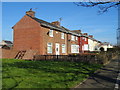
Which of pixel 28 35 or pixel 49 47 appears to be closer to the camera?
pixel 28 35

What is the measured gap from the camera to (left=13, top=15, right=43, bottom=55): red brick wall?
23734 millimetres

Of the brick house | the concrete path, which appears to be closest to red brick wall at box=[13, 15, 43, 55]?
the brick house

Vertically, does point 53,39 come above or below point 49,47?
above

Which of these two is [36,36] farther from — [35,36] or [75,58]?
[75,58]

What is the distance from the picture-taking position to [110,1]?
29.0 ft

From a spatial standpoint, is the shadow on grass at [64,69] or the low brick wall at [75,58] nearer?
the shadow on grass at [64,69]

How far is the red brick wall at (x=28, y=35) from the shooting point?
2373cm

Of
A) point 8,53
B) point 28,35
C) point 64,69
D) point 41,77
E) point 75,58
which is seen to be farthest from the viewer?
point 28,35

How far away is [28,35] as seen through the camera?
81.6ft

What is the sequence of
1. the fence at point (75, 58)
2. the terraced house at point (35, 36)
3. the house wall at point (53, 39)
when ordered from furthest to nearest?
1. the house wall at point (53, 39)
2. the terraced house at point (35, 36)
3. the fence at point (75, 58)

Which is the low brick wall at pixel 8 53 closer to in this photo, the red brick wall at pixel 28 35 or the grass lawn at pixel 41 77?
the red brick wall at pixel 28 35

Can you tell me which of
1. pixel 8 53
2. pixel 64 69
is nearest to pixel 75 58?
pixel 64 69

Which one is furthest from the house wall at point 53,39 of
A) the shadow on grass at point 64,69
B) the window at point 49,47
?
the shadow on grass at point 64,69

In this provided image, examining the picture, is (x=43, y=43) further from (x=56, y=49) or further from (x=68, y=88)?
(x=68, y=88)
